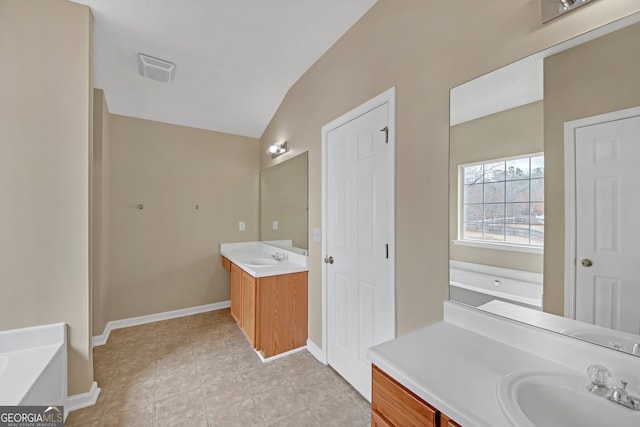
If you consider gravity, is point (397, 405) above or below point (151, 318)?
above

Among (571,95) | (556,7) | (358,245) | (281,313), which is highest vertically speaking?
(556,7)

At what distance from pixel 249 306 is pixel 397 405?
74.5 inches

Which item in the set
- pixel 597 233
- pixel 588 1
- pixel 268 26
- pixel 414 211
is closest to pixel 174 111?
pixel 268 26

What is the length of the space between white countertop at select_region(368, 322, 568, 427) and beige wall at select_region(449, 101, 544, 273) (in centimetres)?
35

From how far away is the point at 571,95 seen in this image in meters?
0.95

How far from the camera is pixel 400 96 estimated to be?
63.4 inches

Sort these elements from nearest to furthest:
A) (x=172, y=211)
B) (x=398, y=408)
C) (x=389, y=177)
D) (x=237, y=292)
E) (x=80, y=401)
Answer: (x=398, y=408) → (x=389, y=177) → (x=80, y=401) → (x=237, y=292) → (x=172, y=211)

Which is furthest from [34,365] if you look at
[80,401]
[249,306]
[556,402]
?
[556,402]

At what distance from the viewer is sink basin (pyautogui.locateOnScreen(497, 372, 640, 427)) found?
705 mm

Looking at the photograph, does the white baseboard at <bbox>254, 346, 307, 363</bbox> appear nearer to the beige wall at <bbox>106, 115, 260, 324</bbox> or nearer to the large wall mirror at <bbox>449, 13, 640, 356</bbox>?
the beige wall at <bbox>106, 115, 260, 324</bbox>

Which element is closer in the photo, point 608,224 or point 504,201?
point 608,224

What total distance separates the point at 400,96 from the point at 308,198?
1.32 m

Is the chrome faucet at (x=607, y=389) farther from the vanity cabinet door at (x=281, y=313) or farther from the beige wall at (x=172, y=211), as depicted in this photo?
the beige wall at (x=172, y=211)

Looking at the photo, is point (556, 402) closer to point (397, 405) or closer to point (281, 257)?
point (397, 405)
